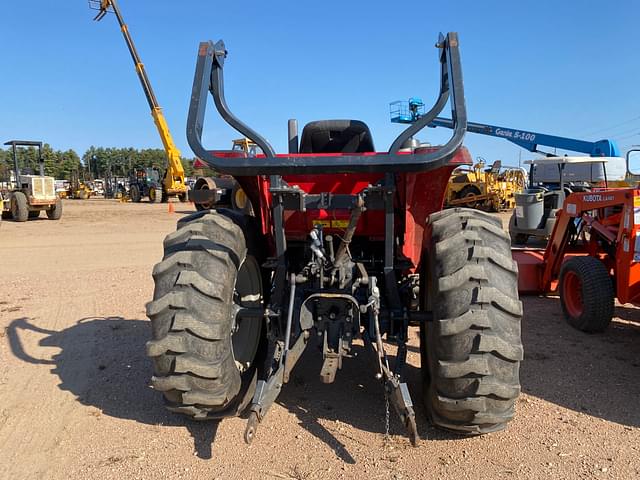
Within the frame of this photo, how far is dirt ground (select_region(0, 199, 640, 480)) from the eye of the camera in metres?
2.78

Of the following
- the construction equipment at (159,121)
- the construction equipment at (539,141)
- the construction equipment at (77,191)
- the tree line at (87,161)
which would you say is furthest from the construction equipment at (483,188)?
the tree line at (87,161)

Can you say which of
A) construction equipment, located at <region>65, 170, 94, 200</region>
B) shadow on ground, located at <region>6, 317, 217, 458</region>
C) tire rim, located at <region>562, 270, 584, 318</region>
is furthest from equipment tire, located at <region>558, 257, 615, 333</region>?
construction equipment, located at <region>65, 170, 94, 200</region>

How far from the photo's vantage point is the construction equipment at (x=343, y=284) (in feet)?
8.45

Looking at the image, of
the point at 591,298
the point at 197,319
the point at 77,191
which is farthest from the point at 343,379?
the point at 77,191

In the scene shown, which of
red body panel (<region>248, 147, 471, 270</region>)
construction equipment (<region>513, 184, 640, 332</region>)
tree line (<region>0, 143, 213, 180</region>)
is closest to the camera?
red body panel (<region>248, 147, 471, 270</region>)

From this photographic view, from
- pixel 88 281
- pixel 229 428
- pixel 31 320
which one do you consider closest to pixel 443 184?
pixel 229 428

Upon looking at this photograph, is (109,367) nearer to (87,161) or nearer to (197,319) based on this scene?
(197,319)

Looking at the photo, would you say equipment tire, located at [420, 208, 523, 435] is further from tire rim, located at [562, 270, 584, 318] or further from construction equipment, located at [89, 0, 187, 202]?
construction equipment, located at [89, 0, 187, 202]

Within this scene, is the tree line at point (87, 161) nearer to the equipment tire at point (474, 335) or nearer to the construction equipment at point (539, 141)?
the construction equipment at point (539, 141)

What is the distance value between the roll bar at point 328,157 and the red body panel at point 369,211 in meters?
0.52

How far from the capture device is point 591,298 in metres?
4.99

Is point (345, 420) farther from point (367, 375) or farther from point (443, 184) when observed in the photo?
point (443, 184)

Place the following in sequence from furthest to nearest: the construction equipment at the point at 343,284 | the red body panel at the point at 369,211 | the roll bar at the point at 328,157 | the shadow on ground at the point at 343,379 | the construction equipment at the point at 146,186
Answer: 1. the construction equipment at the point at 146,186
2. the shadow on ground at the point at 343,379
3. the red body panel at the point at 369,211
4. the construction equipment at the point at 343,284
5. the roll bar at the point at 328,157

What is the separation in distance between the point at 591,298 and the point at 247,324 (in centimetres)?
346
